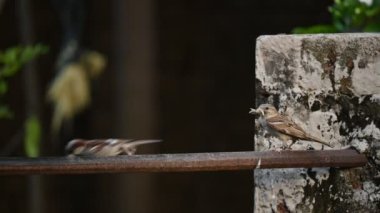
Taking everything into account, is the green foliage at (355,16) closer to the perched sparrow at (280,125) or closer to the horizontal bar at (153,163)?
the perched sparrow at (280,125)

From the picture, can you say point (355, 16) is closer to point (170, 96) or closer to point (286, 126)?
point (286, 126)

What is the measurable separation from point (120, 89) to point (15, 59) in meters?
1.69

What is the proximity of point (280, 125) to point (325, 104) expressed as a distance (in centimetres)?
16

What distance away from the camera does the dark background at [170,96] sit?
21.0 feet

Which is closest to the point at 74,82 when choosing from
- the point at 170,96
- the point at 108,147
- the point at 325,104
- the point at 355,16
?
the point at 170,96

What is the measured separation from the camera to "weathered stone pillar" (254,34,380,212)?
8.41ft

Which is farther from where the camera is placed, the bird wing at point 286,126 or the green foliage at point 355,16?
the green foliage at point 355,16

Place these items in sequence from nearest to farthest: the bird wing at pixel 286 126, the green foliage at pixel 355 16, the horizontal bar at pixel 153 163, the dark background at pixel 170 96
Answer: the horizontal bar at pixel 153 163
the bird wing at pixel 286 126
the green foliage at pixel 355 16
the dark background at pixel 170 96

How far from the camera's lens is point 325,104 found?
8.46ft

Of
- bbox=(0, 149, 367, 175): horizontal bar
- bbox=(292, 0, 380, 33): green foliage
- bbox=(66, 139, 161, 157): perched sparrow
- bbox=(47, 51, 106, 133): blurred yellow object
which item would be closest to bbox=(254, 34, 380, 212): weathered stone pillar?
bbox=(0, 149, 367, 175): horizontal bar

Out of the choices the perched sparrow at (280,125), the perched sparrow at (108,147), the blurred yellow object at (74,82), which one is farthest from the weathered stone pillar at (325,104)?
the blurred yellow object at (74,82)

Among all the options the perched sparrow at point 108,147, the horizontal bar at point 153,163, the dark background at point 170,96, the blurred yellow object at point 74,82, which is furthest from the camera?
the dark background at point 170,96

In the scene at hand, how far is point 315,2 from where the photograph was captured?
21.4 feet

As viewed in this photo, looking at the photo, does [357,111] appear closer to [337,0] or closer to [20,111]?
[337,0]
